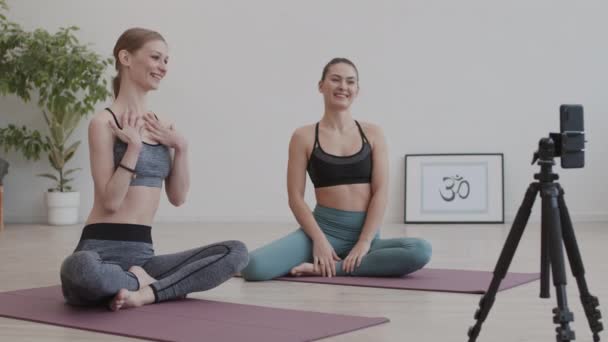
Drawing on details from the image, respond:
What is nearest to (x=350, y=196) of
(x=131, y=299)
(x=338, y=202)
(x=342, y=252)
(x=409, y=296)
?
(x=338, y=202)

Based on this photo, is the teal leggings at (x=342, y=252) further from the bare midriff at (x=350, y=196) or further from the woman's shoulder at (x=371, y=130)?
the woman's shoulder at (x=371, y=130)

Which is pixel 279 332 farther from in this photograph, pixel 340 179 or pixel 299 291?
pixel 340 179

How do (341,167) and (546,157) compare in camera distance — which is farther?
(341,167)

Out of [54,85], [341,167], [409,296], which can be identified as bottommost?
[409,296]

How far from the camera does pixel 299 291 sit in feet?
11.5

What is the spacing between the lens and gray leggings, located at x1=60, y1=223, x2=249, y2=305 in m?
2.91

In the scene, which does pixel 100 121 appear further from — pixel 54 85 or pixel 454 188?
pixel 454 188

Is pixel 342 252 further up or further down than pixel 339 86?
further down

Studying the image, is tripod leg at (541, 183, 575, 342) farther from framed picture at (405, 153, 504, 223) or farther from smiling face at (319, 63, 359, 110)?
framed picture at (405, 153, 504, 223)

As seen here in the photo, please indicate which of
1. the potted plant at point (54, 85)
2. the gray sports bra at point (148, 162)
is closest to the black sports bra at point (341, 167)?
the gray sports bra at point (148, 162)

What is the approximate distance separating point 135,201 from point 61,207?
4.22 metres

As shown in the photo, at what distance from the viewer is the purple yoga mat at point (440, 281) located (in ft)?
11.5

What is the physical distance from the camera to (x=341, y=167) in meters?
3.92

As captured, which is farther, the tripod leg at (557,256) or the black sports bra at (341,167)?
the black sports bra at (341,167)
